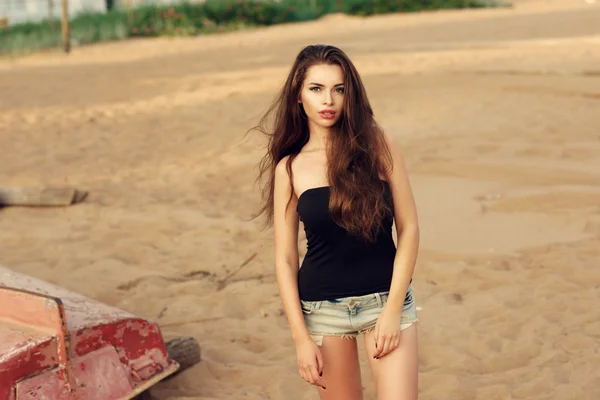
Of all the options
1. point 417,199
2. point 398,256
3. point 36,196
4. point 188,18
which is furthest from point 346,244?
point 188,18

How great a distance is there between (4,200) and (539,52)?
28.6ft

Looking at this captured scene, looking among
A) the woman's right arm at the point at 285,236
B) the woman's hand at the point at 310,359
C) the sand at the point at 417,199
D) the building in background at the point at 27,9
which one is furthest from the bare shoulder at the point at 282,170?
the building in background at the point at 27,9


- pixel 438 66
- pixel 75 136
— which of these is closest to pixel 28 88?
pixel 75 136

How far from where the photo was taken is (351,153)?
2.60 m

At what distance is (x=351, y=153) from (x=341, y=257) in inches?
12.7

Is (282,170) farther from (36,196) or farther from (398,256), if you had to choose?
(36,196)

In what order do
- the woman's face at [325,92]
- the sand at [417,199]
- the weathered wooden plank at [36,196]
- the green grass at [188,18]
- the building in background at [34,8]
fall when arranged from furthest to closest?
the building in background at [34,8], the green grass at [188,18], the weathered wooden plank at [36,196], the sand at [417,199], the woman's face at [325,92]

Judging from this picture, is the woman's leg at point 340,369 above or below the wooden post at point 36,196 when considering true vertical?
above

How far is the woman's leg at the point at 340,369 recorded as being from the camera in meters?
2.63

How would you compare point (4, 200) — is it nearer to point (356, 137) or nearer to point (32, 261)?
point (32, 261)

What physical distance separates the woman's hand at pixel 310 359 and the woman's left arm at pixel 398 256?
0.59 feet

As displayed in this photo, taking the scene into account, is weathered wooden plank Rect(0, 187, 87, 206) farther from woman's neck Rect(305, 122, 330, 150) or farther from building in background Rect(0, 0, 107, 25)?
building in background Rect(0, 0, 107, 25)

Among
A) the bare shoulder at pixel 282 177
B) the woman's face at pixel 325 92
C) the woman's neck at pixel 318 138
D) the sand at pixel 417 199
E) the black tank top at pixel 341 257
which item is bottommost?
the sand at pixel 417 199

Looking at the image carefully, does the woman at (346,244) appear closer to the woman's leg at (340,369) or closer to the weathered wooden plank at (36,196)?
the woman's leg at (340,369)
